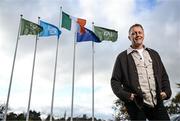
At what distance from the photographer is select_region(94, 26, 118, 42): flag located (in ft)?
72.2

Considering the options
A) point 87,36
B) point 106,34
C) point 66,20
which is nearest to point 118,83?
point 106,34

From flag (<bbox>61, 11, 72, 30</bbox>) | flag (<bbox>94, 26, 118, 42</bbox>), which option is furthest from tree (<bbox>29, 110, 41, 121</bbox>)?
flag (<bbox>94, 26, 118, 42</bbox>)

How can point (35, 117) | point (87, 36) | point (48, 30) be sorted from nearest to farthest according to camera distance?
point (87, 36) → point (48, 30) → point (35, 117)

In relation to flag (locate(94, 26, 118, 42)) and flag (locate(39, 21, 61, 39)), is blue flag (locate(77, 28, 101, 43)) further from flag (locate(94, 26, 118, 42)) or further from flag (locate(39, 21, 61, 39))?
flag (locate(39, 21, 61, 39))

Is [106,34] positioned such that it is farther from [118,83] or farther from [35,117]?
[35,117]

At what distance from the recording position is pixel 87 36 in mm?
22797

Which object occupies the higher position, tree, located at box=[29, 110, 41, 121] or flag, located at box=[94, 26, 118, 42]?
flag, located at box=[94, 26, 118, 42]

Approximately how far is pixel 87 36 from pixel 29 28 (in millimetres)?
3967

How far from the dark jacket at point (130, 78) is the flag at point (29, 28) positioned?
1909 cm

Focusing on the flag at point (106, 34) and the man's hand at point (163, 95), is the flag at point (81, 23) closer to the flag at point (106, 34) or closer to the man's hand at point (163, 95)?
the flag at point (106, 34)

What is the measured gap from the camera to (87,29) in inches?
893

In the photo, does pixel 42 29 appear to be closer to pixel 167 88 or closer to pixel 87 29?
pixel 87 29

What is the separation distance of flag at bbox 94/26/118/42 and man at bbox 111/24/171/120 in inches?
709

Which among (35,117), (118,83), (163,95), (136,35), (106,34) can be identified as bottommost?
(163,95)
